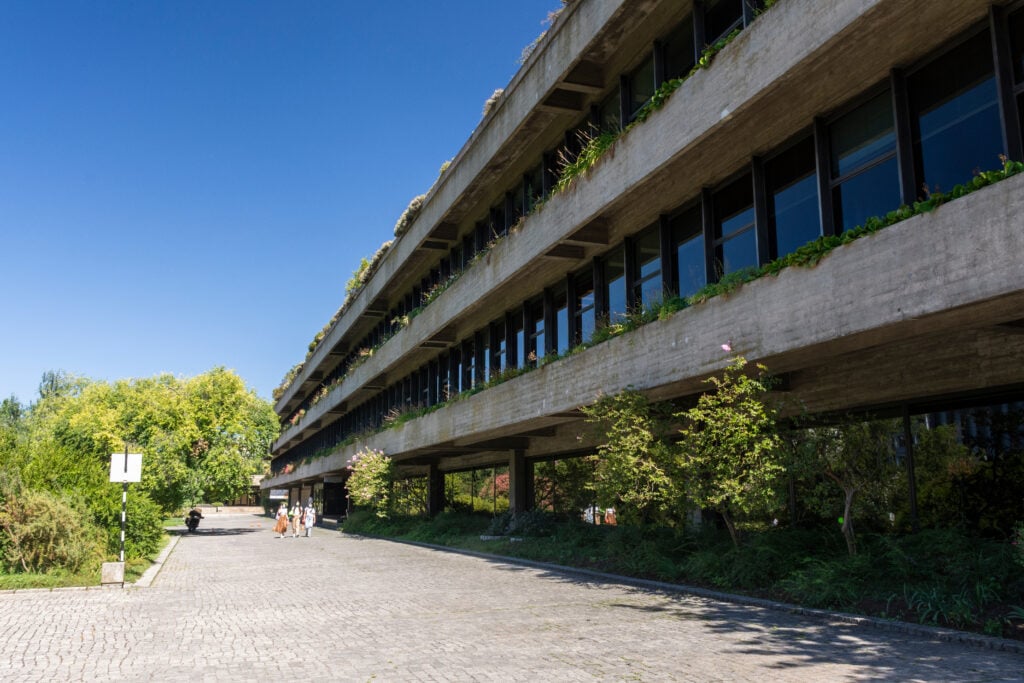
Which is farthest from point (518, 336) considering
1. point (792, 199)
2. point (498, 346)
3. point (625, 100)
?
point (792, 199)

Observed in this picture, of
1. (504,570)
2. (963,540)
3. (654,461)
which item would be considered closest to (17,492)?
(504,570)

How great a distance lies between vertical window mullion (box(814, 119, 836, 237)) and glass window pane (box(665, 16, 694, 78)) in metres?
3.87

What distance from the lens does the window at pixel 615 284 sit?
19.2m

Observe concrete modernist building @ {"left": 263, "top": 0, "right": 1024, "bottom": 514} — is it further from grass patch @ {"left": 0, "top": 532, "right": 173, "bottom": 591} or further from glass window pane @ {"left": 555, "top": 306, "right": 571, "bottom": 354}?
grass patch @ {"left": 0, "top": 532, "right": 173, "bottom": 591}

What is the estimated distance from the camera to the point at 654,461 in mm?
14852

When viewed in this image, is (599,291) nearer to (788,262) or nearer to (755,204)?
(755,204)

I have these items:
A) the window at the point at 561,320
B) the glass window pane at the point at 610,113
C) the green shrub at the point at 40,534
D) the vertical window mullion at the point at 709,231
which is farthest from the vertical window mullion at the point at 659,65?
the green shrub at the point at 40,534

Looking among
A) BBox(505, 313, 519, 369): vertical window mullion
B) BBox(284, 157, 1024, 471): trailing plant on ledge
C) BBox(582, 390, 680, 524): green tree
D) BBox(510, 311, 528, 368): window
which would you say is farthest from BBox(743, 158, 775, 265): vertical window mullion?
BBox(505, 313, 519, 369): vertical window mullion

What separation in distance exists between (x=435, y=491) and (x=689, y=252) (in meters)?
24.1

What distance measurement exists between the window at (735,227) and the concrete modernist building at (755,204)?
58mm

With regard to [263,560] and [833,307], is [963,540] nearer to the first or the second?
[833,307]

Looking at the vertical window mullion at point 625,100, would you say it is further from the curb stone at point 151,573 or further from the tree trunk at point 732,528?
the curb stone at point 151,573

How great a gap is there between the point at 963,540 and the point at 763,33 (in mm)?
7749

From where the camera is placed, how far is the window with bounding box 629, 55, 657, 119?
1795cm
